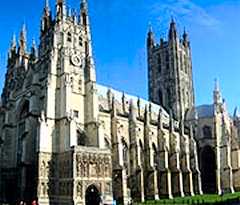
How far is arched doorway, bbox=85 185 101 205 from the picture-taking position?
47.7 metres

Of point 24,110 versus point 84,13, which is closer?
point 24,110

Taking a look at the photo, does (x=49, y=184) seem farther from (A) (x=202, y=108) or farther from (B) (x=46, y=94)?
(A) (x=202, y=108)

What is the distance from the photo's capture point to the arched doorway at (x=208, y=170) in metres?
75.2

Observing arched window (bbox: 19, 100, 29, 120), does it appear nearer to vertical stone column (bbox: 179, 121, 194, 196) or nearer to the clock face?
the clock face

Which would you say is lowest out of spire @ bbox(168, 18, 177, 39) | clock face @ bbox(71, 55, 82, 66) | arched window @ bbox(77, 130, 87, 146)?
arched window @ bbox(77, 130, 87, 146)

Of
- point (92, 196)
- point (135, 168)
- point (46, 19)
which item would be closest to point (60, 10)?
point (46, 19)

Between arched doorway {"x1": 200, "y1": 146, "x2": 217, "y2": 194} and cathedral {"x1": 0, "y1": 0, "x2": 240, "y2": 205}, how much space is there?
8.3 inches

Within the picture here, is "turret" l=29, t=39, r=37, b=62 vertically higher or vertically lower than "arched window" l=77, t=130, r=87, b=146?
higher

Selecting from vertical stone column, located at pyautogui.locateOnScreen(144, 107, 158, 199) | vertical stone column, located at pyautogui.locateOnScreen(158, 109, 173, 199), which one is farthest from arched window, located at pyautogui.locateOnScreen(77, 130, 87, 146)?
vertical stone column, located at pyautogui.locateOnScreen(158, 109, 173, 199)

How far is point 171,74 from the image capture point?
87000 millimetres

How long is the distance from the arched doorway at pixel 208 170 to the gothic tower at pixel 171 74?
9.95m

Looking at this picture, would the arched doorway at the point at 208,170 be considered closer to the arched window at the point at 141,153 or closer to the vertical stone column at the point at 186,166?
the vertical stone column at the point at 186,166

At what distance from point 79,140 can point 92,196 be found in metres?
8.19

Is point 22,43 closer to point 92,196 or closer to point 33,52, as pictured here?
point 33,52
